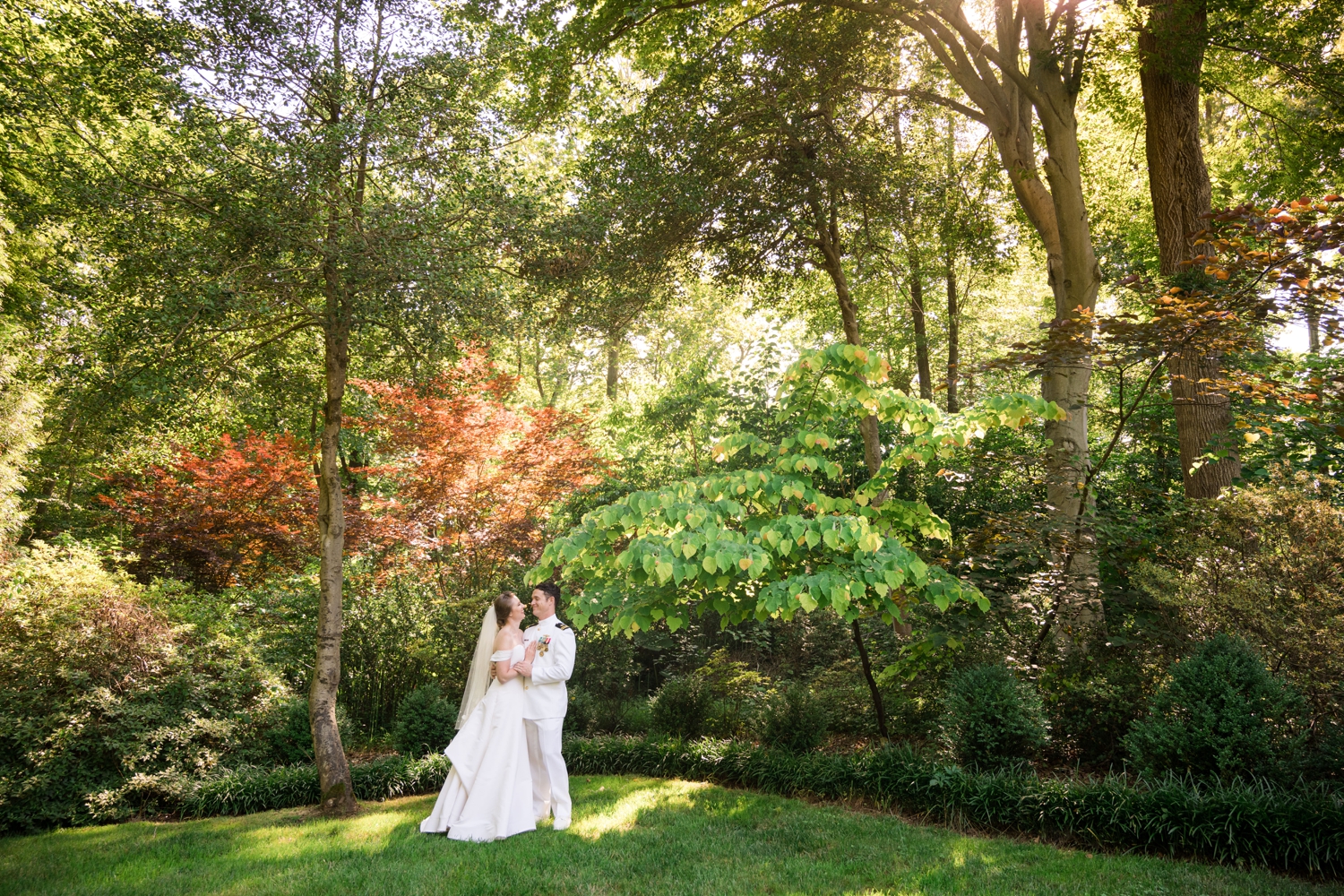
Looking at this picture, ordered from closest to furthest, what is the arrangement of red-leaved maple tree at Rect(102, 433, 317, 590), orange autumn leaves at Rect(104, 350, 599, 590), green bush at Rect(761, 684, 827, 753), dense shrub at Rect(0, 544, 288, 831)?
dense shrub at Rect(0, 544, 288, 831)
green bush at Rect(761, 684, 827, 753)
orange autumn leaves at Rect(104, 350, 599, 590)
red-leaved maple tree at Rect(102, 433, 317, 590)

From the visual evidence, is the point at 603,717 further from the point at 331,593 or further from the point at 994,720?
the point at 994,720

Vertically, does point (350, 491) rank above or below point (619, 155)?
below

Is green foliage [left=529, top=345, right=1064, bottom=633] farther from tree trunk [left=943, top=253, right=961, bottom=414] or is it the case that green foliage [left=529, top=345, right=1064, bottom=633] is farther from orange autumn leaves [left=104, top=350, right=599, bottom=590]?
tree trunk [left=943, top=253, right=961, bottom=414]

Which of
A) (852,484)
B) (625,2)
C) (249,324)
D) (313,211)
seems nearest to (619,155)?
(625,2)

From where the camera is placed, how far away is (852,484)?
12156mm

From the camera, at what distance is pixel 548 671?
585 cm

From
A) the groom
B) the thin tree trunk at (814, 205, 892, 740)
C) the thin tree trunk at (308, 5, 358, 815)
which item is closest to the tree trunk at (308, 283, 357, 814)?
the thin tree trunk at (308, 5, 358, 815)

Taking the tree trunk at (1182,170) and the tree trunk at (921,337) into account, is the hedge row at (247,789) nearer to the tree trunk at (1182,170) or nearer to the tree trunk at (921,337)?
the tree trunk at (1182,170)

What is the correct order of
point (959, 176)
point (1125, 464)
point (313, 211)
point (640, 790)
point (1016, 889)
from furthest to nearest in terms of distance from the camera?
point (959, 176), point (1125, 464), point (640, 790), point (313, 211), point (1016, 889)

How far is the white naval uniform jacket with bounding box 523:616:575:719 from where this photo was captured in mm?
5840

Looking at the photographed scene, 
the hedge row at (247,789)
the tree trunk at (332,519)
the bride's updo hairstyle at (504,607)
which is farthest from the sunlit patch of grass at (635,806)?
the tree trunk at (332,519)

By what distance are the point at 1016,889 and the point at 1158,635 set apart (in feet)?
8.89

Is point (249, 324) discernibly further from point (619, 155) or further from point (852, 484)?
point (852, 484)

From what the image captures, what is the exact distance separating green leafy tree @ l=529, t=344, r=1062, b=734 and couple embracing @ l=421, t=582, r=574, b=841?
690 mm
